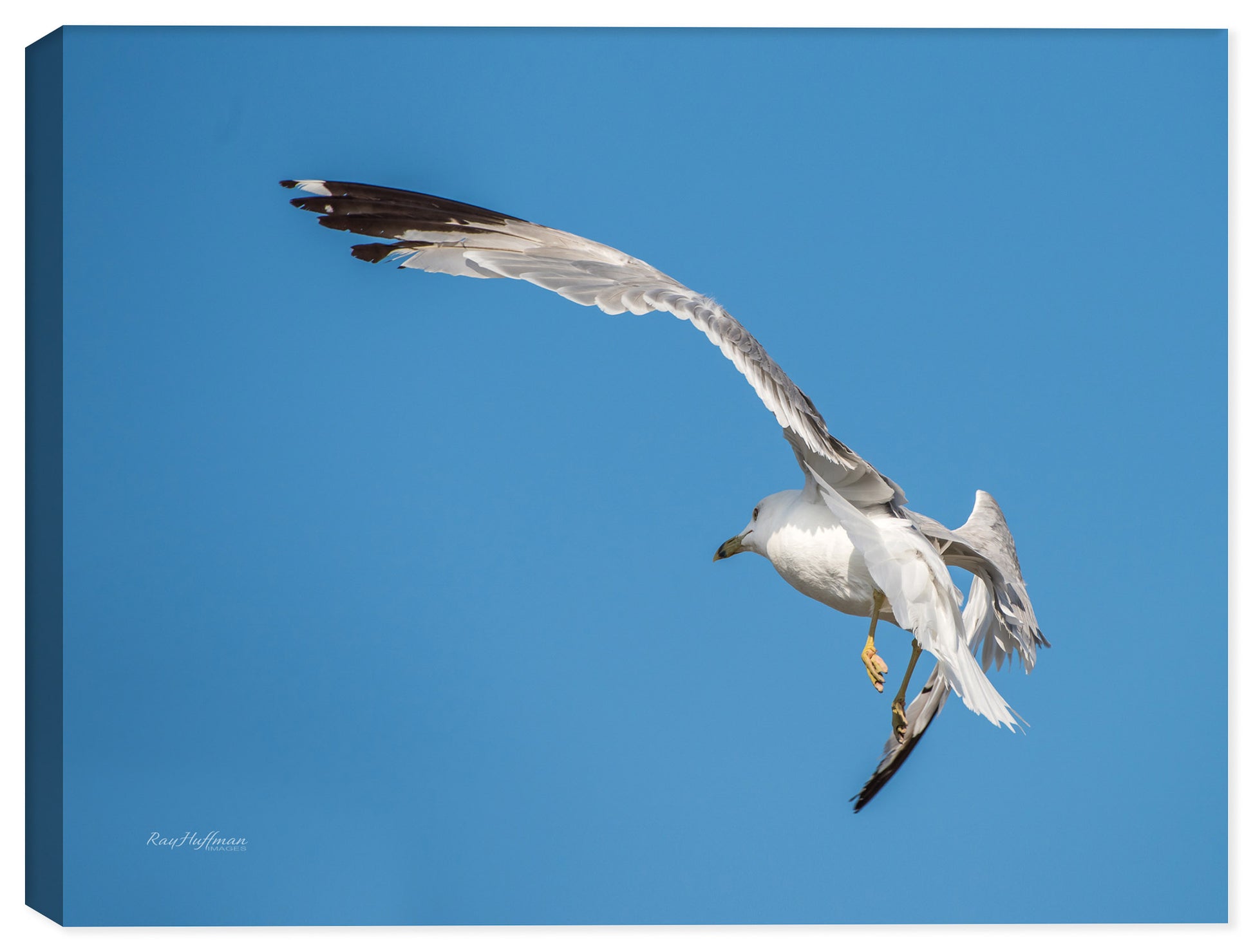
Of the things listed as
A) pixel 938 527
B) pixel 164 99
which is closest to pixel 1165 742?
pixel 938 527

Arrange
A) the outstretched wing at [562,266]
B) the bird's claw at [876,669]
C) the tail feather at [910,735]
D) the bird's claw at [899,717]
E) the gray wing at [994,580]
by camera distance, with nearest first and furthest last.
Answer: the outstretched wing at [562,266] → the bird's claw at [876,669] → the gray wing at [994,580] → the bird's claw at [899,717] → the tail feather at [910,735]

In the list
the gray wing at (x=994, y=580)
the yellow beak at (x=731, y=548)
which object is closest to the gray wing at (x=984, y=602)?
the gray wing at (x=994, y=580)

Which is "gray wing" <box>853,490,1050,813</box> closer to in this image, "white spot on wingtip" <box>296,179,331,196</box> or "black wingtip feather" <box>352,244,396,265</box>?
"black wingtip feather" <box>352,244,396,265</box>

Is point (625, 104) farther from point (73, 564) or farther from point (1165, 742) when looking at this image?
point (1165, 742)

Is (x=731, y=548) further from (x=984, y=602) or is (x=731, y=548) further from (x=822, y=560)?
(x=984, y=602)

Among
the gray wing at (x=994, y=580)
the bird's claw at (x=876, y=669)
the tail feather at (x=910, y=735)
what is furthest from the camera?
the tail feather at (x=910, y=735)

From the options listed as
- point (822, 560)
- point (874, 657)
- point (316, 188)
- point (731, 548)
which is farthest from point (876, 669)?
point (316, 188)

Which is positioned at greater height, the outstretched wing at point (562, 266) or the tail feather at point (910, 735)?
the outstretched wing at point (562, 266)

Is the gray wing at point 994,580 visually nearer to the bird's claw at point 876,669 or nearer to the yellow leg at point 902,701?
the yellow leg at point 902,701

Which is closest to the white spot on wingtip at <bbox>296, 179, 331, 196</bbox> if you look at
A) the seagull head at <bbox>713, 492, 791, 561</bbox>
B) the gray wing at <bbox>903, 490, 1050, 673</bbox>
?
the seagull head at <bbox>713, 492, 791, 561</bbox>
